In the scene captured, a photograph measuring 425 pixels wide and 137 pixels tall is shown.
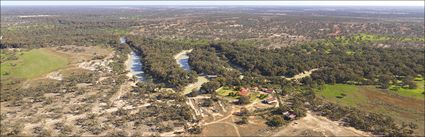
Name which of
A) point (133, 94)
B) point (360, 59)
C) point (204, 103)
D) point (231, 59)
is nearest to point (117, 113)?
point (133, 94)

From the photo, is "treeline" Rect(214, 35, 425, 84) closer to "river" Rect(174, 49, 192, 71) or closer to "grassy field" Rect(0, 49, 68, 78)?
"river" Rect(174, 49, 192, 71)

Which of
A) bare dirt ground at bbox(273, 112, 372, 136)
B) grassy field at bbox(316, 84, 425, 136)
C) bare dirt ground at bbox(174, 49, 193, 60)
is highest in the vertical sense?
bare dirt ground at bbox(174, 49, 193, 60)

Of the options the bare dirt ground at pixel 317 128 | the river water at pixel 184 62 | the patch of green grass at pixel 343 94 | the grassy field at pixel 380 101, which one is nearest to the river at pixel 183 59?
the river water at pixel 184 62

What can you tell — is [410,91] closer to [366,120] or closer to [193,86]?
[366,120]

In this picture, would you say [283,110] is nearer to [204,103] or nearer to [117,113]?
[204,103]

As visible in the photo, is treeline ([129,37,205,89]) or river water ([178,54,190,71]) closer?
treeline ([129,37,205,89])

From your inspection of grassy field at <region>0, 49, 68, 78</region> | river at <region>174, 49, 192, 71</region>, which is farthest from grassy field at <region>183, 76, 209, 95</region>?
grassy field at <region>0, 49, 68, 78</region>

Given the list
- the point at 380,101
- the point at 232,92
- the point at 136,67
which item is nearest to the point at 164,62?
the point at 136,67
